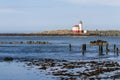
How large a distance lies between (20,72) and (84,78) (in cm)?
723

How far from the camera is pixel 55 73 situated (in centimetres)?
3462

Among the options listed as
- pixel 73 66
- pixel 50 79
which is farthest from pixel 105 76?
pixel 73 66

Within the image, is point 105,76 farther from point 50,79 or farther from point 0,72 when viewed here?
point 0,72

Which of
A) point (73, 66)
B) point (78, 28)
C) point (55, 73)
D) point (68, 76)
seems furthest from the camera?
point (78, 28)

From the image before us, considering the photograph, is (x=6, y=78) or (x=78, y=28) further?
(x=78, y=28)

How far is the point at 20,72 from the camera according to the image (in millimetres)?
35531

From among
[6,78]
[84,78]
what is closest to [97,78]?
[84,78]

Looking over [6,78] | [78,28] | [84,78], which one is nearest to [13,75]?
[6,78]

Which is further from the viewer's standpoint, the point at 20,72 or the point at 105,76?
the point at 20,72

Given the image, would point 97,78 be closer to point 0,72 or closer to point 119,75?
point 119,75

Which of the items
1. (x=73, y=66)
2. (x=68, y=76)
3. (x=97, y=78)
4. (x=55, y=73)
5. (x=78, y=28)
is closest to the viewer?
(x=97, y=78)

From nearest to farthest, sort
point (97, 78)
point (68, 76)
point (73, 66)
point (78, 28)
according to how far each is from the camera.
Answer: point (97, 78) → point (68, 76) → point (73, 66) → point (78, 28)

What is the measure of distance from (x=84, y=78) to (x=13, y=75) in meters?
6.24

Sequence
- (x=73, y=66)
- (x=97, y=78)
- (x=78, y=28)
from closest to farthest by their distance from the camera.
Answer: (x=97, y=78), (x=73, y=66), (x=78, y=28)
